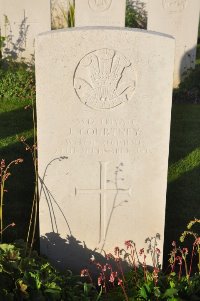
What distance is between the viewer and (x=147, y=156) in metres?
3.67

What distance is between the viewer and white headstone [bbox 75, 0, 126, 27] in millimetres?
8055

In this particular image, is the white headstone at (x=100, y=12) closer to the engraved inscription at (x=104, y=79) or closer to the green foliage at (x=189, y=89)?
the green foliage at (x=189, y=89)

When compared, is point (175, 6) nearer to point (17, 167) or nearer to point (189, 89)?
point (189, 89)

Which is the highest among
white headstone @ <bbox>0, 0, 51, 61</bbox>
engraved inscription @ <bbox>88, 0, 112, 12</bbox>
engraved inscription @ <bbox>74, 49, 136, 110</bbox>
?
engraved inscription @ <bbox>88, 0, 112, 12</bbox>

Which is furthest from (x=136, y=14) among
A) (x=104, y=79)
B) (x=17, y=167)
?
(x=104, y=79)

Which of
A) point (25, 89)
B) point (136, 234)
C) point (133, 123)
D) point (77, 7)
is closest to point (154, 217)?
point (136, 234)

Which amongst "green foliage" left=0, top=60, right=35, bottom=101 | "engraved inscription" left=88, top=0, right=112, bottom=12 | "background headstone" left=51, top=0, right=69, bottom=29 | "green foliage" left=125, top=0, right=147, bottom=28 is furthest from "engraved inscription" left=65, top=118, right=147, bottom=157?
"green foliage" left=125, top=0, right=147, bottom=28

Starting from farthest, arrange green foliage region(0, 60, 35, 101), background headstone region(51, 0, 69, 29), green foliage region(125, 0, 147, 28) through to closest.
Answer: green foliage region(125, 0, 147, 28) → background headstone region(51, 0, 69, 29) → green foliage region(0, 60, 35, 101)

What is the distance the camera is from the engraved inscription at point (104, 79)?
11.2 feet

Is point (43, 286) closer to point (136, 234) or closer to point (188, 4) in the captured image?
point (136, 234)

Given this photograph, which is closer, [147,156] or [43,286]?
[43,286]

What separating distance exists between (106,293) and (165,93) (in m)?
1.45

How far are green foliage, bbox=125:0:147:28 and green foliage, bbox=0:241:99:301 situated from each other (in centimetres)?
887

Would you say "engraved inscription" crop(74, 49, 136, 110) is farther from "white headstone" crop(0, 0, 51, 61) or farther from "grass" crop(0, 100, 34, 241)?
"white headstone" crop(0, 0, 51, 61)
